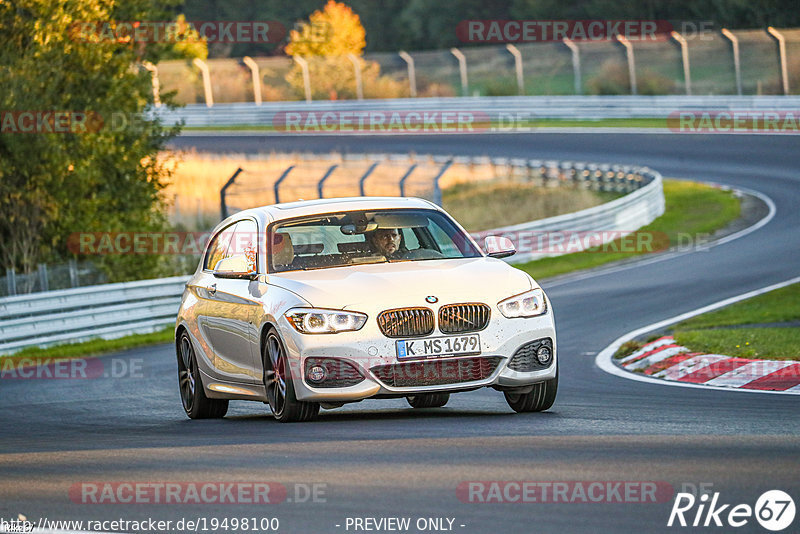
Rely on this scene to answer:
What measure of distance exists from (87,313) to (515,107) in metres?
31.0

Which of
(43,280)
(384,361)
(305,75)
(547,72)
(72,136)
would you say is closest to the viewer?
(384,361)

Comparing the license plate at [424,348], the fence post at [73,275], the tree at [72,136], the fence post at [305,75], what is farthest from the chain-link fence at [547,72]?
the license plate at [424,348]

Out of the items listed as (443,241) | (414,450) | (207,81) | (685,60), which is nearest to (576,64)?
(685,60)

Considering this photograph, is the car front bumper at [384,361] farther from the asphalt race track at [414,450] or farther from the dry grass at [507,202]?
the dry grass at [507,202]

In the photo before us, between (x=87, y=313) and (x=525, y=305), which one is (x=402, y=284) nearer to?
(x=525, y=305)

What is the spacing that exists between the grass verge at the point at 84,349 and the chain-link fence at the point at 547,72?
96.7 ft

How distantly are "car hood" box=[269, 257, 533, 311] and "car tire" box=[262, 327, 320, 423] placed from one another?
42 cm

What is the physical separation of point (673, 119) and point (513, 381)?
37.6 m

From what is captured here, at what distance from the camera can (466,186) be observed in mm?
39969

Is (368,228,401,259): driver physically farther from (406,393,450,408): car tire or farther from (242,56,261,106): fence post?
(242,56,261,106): fence post

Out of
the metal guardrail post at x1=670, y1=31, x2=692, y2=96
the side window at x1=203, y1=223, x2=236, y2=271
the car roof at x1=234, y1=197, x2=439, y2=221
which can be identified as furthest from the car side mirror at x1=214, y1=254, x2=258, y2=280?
the metal guardrail post at x1=670, y1=31, x2=692, y2=96

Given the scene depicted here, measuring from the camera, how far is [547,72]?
170 ft

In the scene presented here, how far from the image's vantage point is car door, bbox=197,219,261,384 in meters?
9.97

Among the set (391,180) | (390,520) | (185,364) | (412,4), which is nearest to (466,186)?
(391,180)
